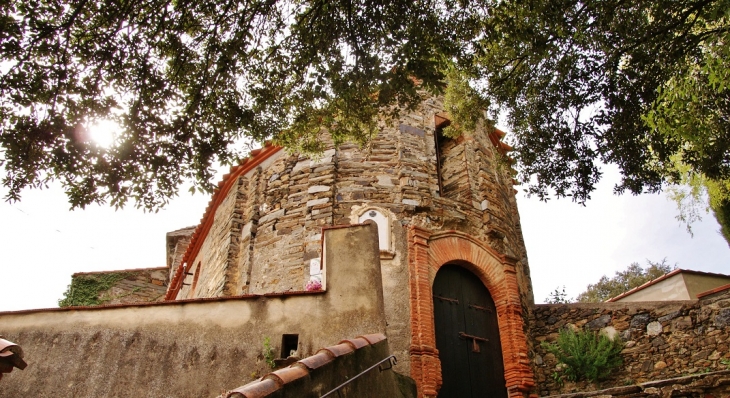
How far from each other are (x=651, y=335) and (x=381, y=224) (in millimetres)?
4517

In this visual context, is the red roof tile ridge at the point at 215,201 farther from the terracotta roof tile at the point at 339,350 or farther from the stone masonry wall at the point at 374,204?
the terracotta roof tile at the point at 339,350

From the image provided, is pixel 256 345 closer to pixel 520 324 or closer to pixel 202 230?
pixel 520 324

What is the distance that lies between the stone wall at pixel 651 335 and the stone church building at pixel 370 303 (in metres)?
0.02

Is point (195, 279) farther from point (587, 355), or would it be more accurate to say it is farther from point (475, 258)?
point (587, 355)

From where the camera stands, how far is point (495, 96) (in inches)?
310

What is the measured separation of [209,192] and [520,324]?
5.30 meters

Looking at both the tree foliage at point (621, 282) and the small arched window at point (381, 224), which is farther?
the tree foliage at point (621, 282)

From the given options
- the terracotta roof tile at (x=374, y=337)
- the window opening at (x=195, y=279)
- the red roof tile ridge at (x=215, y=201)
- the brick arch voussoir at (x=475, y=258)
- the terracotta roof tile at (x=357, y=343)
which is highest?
the red roof tile ridge at (x=215, y=201)

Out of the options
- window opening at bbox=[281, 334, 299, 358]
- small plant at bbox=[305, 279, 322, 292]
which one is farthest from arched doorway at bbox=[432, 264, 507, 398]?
window opening at bbox=[281, 334, 299, 358]

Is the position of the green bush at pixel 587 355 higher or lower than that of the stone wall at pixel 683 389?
higher

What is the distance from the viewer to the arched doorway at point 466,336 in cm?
775

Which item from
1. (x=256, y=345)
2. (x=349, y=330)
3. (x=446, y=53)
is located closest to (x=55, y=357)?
(x=256, y=345)

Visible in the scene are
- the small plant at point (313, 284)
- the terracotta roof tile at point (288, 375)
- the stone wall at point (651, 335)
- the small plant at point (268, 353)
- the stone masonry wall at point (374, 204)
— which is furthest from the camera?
the stone masonry wall at point (374, 204)

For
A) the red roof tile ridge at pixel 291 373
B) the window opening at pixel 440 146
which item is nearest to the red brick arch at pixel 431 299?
the window opening at pixel 440 146
